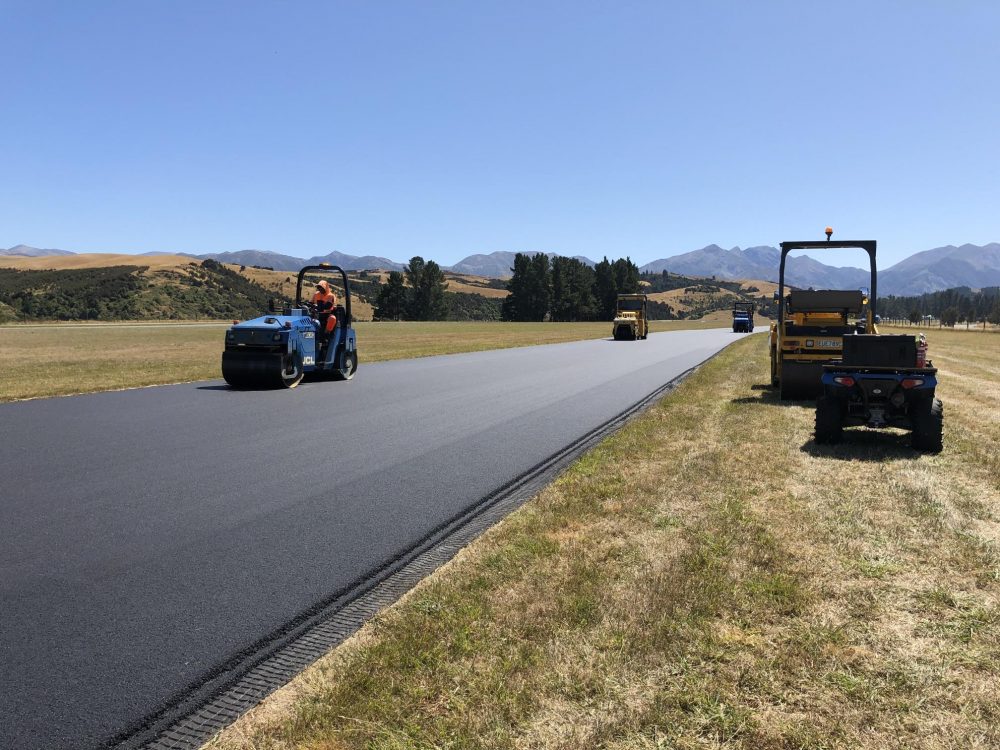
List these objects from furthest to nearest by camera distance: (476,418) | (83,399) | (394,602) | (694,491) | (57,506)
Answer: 1. (83,399)
2. (476,418)
3. (694,491)
4. (57,506)
5. (394,602)

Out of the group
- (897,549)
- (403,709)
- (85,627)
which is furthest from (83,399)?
(897,549)

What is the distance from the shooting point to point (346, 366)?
16.1 meters

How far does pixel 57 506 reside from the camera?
18.8ft

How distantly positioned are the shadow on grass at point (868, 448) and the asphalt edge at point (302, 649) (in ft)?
13.6

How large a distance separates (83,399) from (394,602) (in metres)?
10.9

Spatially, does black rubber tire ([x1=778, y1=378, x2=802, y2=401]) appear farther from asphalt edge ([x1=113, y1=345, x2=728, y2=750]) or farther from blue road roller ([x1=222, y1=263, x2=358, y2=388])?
blue road roller ([x1=222, y1=263, x2=358, y2=388])

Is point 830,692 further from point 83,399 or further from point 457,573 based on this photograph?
point 83,399

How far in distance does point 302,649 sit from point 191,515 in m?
2.63

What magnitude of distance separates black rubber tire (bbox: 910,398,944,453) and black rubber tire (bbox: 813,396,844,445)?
0.79m

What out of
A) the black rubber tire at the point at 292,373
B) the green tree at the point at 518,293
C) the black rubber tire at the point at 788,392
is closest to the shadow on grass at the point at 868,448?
the black rubber tire at the point at 788,392

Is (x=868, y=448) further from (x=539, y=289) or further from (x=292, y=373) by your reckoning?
(x=539, y=289)

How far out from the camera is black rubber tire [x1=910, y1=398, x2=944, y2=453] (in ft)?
26.0

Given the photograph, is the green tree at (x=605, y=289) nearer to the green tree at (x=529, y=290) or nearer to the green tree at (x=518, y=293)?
the green tree at (x=529, y=290)

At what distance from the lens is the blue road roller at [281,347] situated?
13.8m
